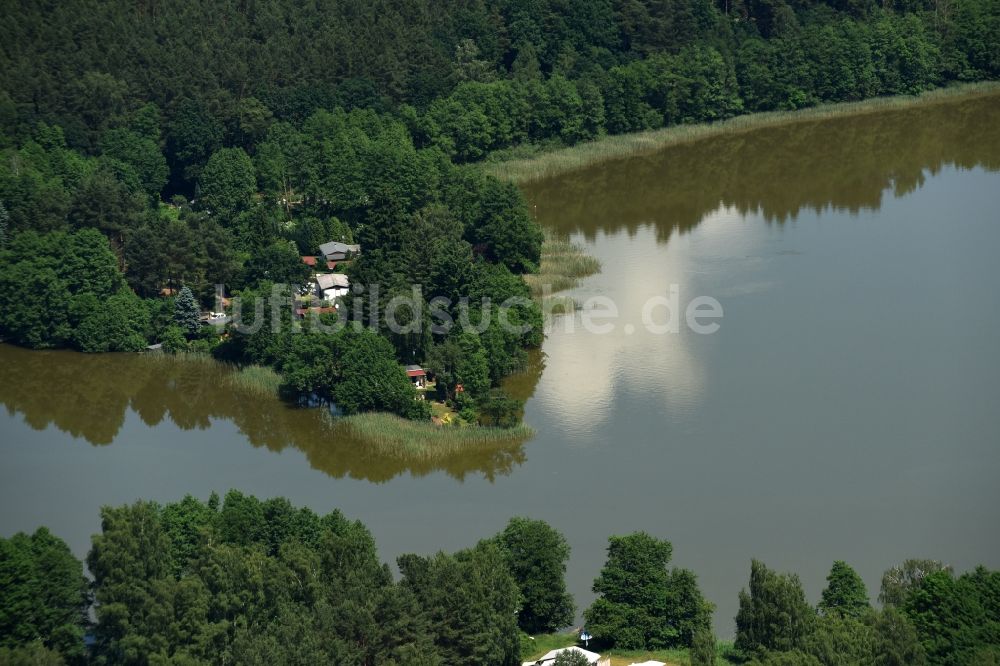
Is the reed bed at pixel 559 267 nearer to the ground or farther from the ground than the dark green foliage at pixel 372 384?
farther from the ground

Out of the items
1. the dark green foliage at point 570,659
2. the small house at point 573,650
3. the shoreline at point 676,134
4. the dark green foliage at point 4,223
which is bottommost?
the small house at point 573,650

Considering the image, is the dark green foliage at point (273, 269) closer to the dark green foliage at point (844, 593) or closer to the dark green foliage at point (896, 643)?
the dark green foliage at point (844, 593)

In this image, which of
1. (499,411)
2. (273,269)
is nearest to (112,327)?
(273,269)

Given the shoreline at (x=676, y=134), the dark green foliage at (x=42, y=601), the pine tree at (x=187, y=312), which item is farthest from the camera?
the shoreline at (x=676, y=134)

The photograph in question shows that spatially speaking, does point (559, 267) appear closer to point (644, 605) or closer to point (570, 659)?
point (644, 605)

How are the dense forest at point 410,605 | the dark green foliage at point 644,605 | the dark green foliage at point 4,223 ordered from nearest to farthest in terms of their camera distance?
1. the dense forest at point 410,605
2. the dark green foliage at point 644,605
3. the dark green foliage at point 4,223

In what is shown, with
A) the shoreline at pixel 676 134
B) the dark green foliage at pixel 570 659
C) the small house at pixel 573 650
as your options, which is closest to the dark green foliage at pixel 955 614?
the small house at pixel 573 650
